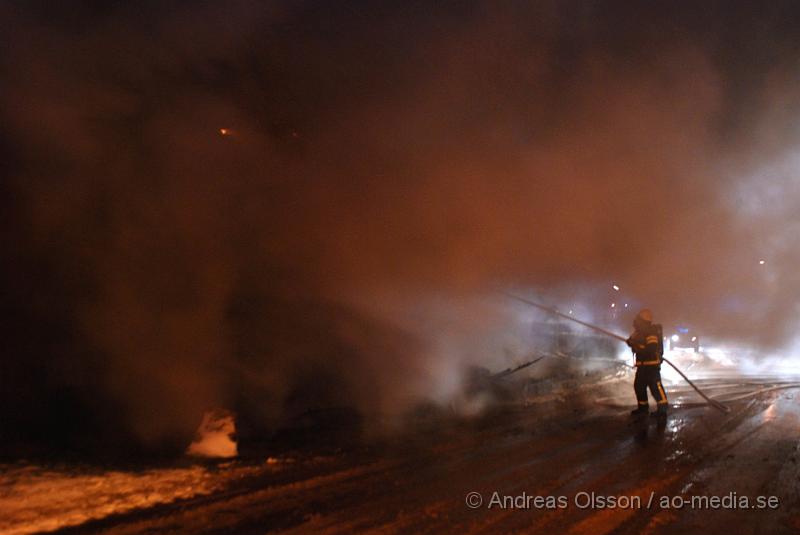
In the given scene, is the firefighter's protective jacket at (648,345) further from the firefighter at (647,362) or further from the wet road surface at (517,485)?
the wet road surface at (517,485)

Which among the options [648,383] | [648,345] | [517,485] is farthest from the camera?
[648,345]

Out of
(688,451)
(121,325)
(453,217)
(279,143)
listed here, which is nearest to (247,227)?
(279,143)

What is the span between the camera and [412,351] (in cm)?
659

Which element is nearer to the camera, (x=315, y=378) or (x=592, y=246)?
(x=315, y=378)

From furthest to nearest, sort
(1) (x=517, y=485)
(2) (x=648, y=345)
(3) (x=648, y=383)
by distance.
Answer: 1. (2) (x=648, y=345)
2. (3) (x=648, y=383)
3. (1) (x=517, y=485)

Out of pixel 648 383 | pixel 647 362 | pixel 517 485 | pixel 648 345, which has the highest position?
pixel 648 345

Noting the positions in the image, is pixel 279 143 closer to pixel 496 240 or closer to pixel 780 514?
pixel 496 240

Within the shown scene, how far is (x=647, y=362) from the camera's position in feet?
21.3

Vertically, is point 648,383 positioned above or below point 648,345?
below

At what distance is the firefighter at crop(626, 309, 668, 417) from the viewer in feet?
20.7

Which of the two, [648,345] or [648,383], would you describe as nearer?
[648,383]

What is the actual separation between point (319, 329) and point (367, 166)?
79.2 inches

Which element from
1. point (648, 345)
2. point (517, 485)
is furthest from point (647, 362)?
point (517, 485)

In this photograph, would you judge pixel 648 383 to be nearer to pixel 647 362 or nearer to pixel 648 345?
pixel 647 362
